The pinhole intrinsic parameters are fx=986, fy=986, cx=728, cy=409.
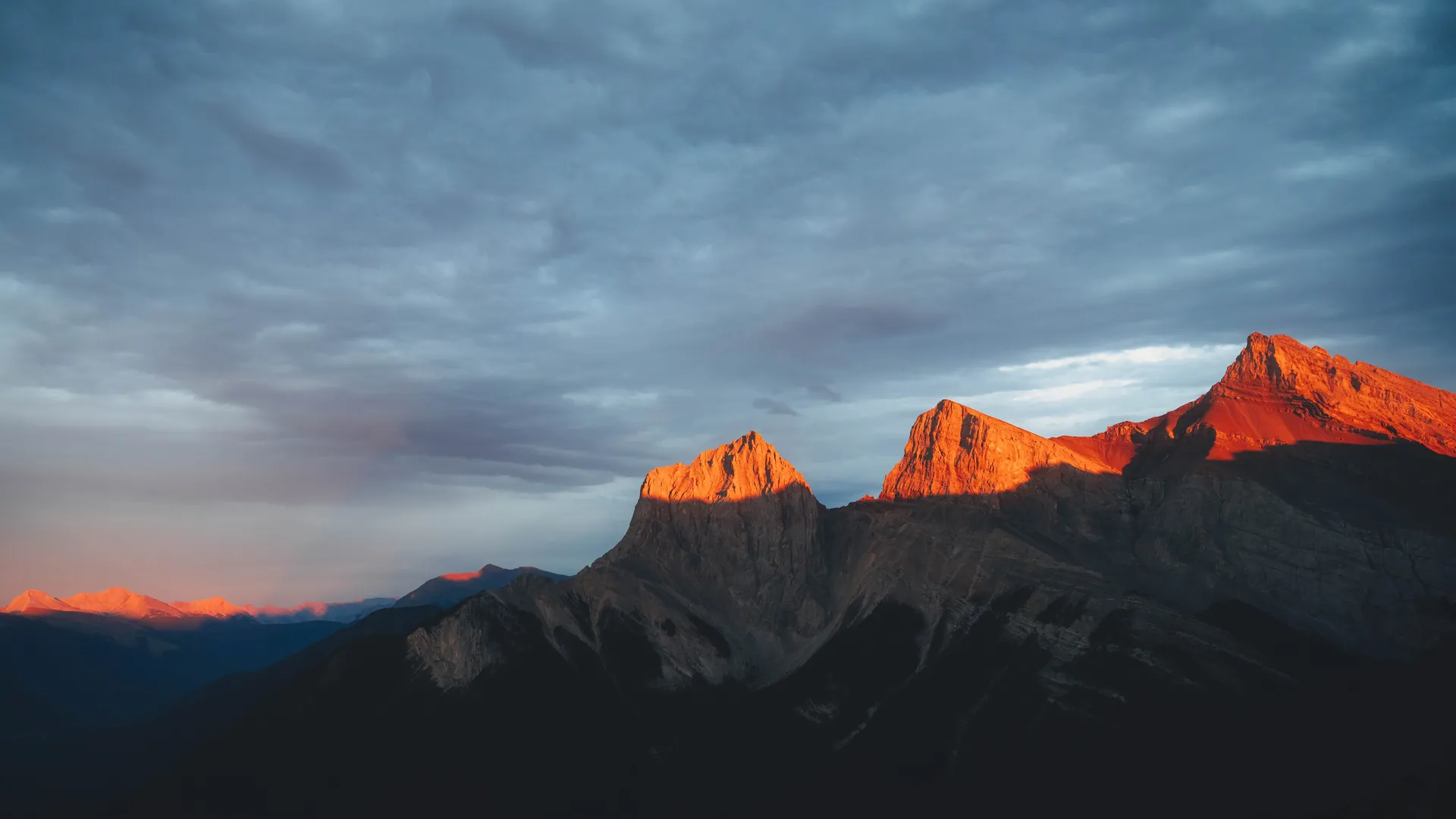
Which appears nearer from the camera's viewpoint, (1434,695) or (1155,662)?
(1434,695)

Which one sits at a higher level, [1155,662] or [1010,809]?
[1155,662]

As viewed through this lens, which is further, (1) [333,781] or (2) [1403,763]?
(1) [333,781]

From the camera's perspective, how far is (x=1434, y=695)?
18088cm

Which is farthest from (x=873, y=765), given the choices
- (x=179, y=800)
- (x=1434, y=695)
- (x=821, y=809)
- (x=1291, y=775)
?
(x=179, y=800)

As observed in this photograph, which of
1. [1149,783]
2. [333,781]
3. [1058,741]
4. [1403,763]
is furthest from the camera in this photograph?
[333,781]

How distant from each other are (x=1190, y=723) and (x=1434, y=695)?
44.8 m

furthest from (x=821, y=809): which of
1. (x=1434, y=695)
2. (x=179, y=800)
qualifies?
(x=179, y=800)

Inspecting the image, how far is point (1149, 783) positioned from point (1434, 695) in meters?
58.6

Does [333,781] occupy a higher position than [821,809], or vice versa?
[333,781]

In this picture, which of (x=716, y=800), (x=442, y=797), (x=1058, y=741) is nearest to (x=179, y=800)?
(x=442, y=797)

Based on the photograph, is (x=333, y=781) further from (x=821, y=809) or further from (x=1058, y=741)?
(x=1058, y=741)

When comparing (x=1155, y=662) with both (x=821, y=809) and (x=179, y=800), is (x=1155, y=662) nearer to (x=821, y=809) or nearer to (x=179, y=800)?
(x=821, y=809)

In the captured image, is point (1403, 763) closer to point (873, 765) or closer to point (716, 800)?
point (873, 765)

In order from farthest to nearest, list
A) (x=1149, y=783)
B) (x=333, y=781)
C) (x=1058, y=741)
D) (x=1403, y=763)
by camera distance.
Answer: (x=333, y=781) → (x=1058, y=741) → (x=1149, y=783) → (x=1403, y=763)
